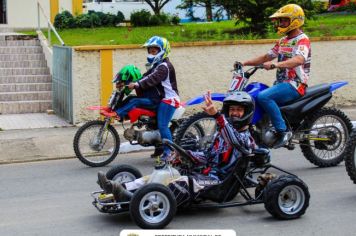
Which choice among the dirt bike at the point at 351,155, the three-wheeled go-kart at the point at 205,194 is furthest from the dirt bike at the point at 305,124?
the three-wheeled go-kart at the point at 205,194

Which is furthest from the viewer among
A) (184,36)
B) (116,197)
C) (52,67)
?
(184,36)

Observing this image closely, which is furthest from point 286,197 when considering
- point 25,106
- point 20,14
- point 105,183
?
point 20,14

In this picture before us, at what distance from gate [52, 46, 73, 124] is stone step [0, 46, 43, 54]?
6.75ft

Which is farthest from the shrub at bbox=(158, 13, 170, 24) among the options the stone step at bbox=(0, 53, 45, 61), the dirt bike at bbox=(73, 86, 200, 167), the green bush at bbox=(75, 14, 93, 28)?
the dirt bike at bbox=(73, 86, 200, 167)

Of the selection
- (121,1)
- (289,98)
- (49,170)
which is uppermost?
(121,1)

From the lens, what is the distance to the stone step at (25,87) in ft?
50.1

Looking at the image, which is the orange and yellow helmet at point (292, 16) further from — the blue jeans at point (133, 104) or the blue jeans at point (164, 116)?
the blue jeans at point (133, 104)

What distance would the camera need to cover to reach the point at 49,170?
10.1 metres

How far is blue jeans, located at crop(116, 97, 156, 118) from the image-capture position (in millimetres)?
9930

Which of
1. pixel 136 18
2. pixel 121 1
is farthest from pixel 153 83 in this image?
pixel 121 1

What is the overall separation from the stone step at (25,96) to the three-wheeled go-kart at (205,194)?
26.9ft

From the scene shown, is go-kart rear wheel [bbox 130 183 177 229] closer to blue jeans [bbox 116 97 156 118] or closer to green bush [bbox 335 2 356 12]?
blue jeans [bbox 116 97 156 118]

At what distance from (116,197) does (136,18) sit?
61.6ft

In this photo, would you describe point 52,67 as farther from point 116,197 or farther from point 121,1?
point 121,1
